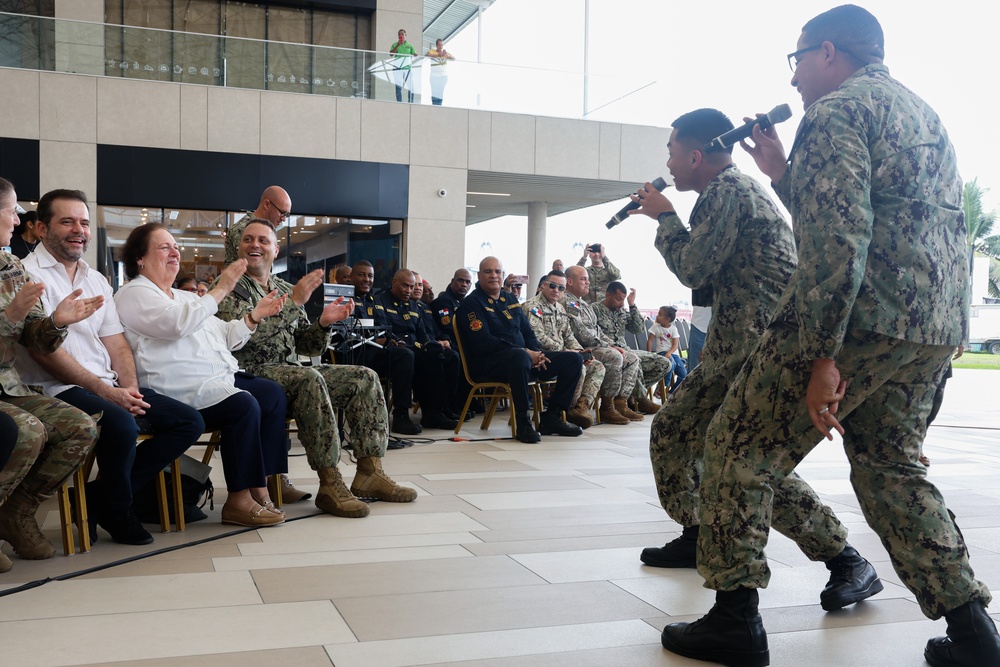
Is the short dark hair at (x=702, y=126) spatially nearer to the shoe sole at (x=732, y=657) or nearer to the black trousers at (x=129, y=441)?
the shoe sole at (x=732, y=657)

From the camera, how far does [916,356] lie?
2.15 m

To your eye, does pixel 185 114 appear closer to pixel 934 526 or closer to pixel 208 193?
pixel 208 193

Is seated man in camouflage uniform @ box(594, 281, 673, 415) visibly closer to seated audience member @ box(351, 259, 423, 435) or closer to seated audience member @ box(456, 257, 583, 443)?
seated audience member @ box(456, 257, 583, 443)

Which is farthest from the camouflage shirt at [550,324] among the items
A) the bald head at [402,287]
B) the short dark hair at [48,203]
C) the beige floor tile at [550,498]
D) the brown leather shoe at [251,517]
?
the short dark hair at [48,203]

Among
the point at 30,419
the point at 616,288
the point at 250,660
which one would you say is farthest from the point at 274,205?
the point at 616,288

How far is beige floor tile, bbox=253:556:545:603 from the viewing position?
2.85 meters

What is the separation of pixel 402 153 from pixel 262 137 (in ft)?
6.81

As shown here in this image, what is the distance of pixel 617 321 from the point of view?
930 cm

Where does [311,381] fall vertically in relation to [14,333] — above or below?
below

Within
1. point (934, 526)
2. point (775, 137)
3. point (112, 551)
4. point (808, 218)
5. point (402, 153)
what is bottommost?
point (112, 551)

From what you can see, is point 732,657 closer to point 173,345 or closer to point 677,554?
point 677,554

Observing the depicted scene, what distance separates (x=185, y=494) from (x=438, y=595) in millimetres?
1632

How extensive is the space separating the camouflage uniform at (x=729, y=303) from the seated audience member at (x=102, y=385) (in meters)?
1.84

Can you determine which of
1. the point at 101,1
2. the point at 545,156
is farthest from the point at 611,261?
the point at 101,1
